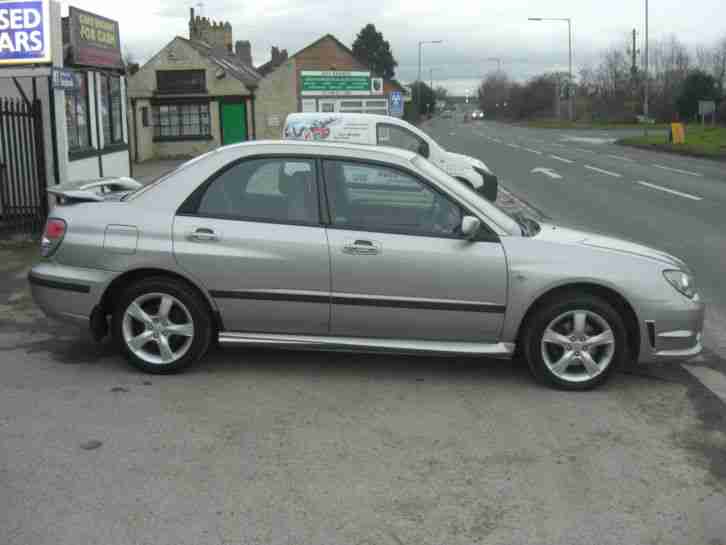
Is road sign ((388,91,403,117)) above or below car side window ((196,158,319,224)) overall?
→ above

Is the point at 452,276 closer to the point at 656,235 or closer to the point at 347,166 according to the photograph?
the point at 347,166

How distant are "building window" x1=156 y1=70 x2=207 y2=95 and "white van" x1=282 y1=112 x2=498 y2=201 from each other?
25314 mm

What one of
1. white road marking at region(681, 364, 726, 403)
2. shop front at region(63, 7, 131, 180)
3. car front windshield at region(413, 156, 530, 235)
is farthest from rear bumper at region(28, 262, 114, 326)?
shop front at region(63, 7, 131, 180)

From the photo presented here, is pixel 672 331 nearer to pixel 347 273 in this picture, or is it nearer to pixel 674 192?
pixel 347 273

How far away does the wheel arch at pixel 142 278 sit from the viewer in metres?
5.84

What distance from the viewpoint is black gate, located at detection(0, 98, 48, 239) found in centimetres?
1236

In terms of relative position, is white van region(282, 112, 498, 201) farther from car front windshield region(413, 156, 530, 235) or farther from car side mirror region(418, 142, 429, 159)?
car front windshield region(413, 156, 530, 235)

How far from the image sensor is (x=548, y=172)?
82.8ft

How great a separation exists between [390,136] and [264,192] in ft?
33.1

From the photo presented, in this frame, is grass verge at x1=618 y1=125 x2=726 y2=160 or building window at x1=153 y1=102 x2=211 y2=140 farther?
building window at x1=153 y1=102 x2=211 y2=140

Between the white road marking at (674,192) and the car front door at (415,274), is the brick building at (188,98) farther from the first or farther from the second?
the car front door at (415,274)

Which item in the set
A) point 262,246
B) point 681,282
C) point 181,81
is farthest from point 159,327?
point 181,81

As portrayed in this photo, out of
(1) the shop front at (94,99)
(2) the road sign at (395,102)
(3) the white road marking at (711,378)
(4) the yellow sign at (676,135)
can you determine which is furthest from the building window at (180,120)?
(3) the white road marking at (711,378)

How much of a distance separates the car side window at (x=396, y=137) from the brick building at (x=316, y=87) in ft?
37.2
